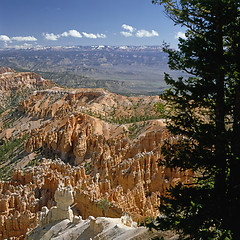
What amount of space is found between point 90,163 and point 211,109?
1723 inches

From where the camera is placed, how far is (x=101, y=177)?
39.8 metres

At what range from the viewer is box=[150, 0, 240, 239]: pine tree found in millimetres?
8109

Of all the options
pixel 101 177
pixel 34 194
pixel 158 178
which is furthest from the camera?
pixel 101 177

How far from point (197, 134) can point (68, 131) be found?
5205 centimetres

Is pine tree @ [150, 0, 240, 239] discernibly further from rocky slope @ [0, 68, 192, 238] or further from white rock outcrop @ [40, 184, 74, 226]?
white rock outcrop @ [40, 184, 74, 226]

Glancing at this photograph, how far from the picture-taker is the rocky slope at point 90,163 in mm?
28031

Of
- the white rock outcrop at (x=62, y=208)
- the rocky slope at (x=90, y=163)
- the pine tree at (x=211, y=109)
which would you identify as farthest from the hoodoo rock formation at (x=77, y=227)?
the pine tree at (x=211, y=109)

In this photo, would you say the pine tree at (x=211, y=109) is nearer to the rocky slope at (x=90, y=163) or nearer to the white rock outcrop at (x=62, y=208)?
the rocky slope at (x=90, y=163)

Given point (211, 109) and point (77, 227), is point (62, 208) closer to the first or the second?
point (77, 227)

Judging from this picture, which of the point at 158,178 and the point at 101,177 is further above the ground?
the point at 158,178

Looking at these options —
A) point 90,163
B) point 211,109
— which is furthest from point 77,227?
point 90,163

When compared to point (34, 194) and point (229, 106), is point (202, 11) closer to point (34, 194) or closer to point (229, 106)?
point (229, 106)

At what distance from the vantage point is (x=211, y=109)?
9.20 metres

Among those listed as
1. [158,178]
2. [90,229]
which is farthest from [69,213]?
[158,178]
